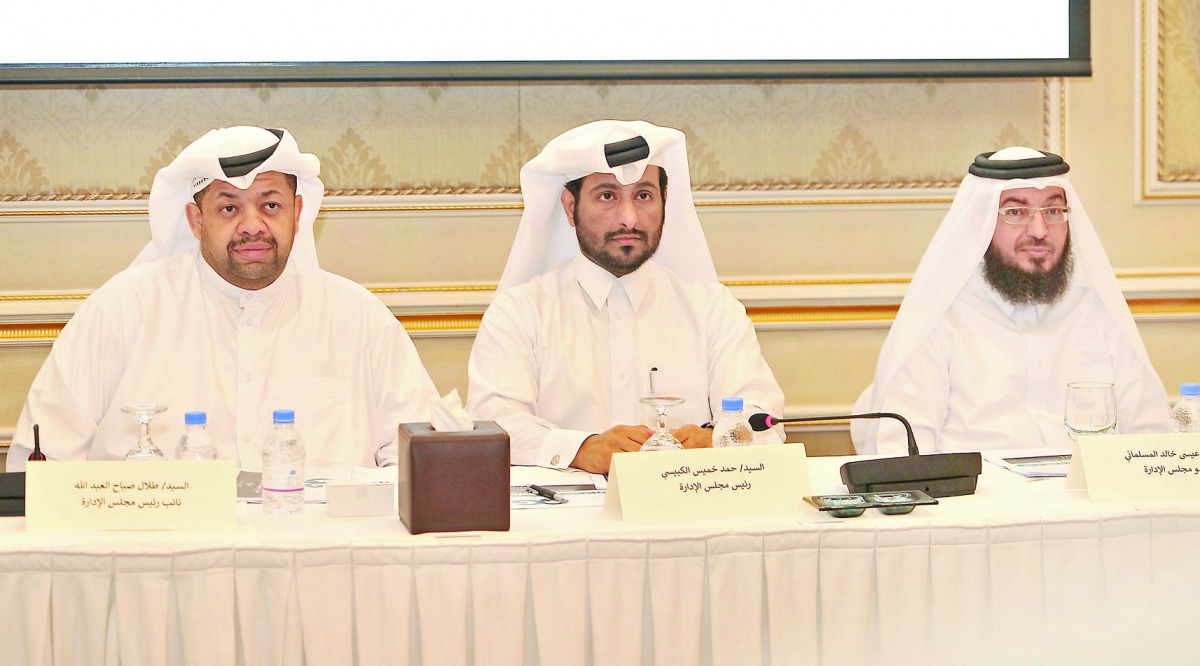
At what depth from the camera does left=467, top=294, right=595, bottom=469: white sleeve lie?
3.10m

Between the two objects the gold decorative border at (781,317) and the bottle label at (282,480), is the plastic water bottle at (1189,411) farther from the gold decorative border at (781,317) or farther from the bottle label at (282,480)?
the gold decorative border at (781,317)

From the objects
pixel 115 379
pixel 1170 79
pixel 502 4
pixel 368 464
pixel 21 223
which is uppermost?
pixel 502 4

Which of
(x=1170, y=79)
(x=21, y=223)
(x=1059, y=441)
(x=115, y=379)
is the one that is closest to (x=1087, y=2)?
(x=1170, y=79)

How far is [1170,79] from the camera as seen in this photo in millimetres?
4414

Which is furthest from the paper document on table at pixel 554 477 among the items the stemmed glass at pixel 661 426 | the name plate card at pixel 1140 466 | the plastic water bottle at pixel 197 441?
the name plate card at pixel 1140 466

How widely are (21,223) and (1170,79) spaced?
409 cm

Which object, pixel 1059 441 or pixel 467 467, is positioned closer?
pixel 467 467

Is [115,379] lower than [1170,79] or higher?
lower

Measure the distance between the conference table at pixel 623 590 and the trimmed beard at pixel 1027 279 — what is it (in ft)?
4.62

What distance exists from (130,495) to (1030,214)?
2.59m

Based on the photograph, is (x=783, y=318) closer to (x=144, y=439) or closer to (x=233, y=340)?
(x=233, y=340)

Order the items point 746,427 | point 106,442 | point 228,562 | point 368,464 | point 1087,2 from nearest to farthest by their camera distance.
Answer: point 228,562 < point 746,427 < point 106,442 < point 368,464 < point 1087,2

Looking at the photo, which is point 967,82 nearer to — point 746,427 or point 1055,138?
point 1055,138

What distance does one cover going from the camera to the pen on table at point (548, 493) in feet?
7.38
